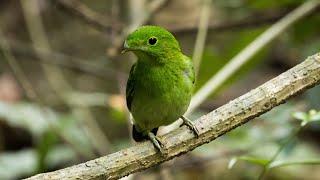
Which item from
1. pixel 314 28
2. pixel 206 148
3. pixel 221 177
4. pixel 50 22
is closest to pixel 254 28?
pixel 314 28

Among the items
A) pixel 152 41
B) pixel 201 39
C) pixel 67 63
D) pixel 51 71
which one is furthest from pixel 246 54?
pixel 51 71

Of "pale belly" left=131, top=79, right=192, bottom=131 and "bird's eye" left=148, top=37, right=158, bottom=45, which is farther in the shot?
"pale belly" left=131, top=79, right=192, bottom=131

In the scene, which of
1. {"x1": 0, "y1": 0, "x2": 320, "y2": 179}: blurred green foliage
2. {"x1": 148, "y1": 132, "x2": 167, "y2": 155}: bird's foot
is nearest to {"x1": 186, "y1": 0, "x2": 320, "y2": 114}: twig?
{"x1": 0, "y1": 0, "x2": 320, "y2": 179}: blurred green foliage

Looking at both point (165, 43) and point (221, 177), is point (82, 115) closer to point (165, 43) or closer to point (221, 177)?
point (221, 177)

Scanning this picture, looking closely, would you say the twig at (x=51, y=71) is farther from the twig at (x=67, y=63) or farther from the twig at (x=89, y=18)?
the twig at (x=89, y=18)

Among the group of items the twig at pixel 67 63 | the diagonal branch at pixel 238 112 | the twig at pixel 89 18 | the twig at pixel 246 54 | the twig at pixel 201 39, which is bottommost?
the diagonal branch at pixel 238 112

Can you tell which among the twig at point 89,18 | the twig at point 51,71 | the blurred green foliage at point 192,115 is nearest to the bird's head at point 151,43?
the blurred green foliage at point 192,115

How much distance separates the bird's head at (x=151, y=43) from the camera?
9.25 feet

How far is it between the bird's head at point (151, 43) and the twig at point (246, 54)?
2.02 ft

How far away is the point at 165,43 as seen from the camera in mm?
3014

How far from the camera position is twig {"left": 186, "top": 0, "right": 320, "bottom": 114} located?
3.71 meters

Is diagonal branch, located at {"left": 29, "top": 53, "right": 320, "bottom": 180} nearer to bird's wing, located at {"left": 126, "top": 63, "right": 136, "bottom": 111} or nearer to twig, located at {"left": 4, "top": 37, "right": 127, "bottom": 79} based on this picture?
bird's wing, located at {"left": 126, "top": 63, "right": 136, "bottom": 111}

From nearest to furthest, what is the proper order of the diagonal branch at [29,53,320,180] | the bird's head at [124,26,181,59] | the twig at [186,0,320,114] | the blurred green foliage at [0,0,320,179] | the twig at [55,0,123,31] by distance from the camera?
1. the diagonal branch at [29,53,320,180]
2. the bird's head at [124,26,181,59]
3. the twig at [186,0,320,114]
4. the blurred green foliage at [0,0,320,179]
5. the twig at [55,0,123,31]

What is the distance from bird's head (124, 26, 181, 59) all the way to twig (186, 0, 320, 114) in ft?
2.02
